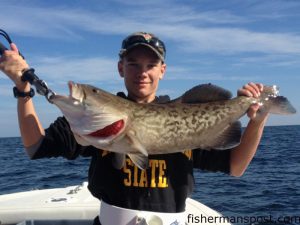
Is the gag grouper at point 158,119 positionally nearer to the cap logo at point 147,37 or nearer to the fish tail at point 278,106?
the fish tail at point 278,106

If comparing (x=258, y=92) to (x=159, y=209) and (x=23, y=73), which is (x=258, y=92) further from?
(x=23, y=73)

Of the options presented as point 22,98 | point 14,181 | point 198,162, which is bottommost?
point 14,181

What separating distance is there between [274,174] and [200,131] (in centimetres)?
1430

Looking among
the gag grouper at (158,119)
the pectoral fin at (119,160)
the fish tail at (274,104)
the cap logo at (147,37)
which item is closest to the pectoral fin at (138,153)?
the gag grouper at (158,119)

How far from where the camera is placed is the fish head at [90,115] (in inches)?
112

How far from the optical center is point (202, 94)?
11.1ft

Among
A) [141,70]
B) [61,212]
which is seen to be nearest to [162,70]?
[141,70]

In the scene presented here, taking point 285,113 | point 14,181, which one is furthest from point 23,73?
point 14,181

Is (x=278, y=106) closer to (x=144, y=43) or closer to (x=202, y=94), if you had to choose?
(x=202, y=94)

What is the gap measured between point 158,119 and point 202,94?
499 mm

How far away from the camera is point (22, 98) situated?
3.17 m

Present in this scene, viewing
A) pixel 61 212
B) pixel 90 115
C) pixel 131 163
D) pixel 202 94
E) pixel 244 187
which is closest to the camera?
pixel 90 115

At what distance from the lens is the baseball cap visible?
3467mm

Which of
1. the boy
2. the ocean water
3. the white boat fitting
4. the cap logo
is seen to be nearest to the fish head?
the boy
